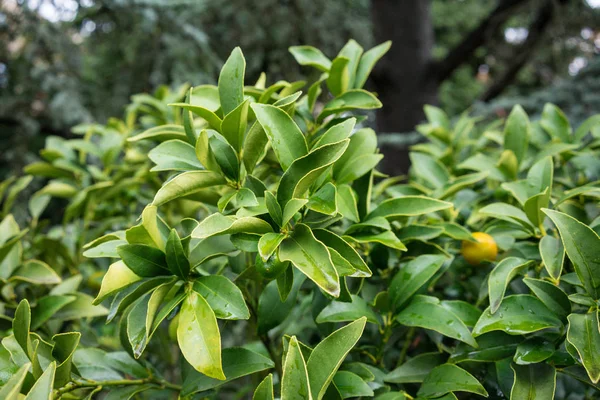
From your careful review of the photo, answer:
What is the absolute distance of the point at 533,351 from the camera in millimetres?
556

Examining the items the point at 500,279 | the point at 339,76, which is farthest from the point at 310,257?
the point at 339,76

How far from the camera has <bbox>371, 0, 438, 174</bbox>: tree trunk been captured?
2734 millimetres

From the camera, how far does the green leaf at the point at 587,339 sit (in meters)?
0.49

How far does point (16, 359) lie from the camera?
0.54 meters

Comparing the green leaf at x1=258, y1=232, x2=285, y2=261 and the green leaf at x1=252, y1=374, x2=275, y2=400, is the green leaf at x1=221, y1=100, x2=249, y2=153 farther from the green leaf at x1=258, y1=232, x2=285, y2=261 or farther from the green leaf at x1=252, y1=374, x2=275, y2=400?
the green leaf at x1=252, y1=374, x2=275, y2=400

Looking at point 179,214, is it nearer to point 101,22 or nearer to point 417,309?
point 417,309

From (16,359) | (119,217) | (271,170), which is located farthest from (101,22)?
(16,359)

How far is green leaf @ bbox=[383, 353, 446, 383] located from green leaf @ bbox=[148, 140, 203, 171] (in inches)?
14.1

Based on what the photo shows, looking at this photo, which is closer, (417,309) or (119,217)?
(417,309)

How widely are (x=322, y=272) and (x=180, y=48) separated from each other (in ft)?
7.19

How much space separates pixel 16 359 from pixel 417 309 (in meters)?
0.45

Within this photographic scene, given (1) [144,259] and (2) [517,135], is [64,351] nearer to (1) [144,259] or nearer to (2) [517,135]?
(1) [144,259]

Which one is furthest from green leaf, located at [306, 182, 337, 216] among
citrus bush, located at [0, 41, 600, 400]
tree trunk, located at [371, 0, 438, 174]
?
tree trunk, located at [371, 0, 438, 174]

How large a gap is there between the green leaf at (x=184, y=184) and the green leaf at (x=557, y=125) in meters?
0.70
